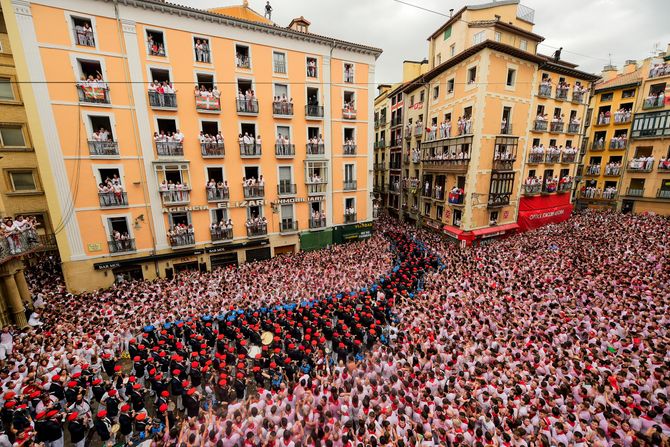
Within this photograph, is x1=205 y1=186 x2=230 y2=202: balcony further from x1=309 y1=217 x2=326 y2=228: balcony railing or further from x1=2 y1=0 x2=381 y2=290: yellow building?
x1=309 y1=217 x2=326 y2=228: balcony railing

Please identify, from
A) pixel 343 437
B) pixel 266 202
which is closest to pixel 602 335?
→ pixel 343 437

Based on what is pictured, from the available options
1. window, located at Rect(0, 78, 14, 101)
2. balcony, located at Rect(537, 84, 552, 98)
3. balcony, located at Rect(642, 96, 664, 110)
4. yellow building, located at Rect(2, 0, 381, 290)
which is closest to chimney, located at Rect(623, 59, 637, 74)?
balcony, located at Rect(642, 96, 664, 110)

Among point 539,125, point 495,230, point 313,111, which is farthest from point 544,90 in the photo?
point 313,111

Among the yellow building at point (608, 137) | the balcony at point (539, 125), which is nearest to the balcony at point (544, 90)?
the balcony at point (539, 125)

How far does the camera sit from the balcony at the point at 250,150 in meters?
20.2

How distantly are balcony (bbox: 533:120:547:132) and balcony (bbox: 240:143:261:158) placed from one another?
24.6 meters

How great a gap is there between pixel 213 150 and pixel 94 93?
6993 mm

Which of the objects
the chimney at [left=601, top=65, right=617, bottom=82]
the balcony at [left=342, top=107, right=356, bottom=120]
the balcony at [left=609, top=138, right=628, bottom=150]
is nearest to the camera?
the balcony at [left=342, top=107, right=356, bottom=120]

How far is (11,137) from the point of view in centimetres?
1833

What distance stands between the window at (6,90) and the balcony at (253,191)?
15874 millimetres

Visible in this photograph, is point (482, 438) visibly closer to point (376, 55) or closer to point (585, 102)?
point (376, 55)

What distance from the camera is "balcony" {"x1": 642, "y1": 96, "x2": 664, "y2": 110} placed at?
27359mm

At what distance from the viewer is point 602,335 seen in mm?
10766

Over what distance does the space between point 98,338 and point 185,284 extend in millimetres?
5580
